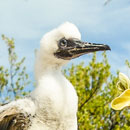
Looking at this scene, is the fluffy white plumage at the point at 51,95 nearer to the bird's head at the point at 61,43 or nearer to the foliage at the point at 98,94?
the bird's head at the point at 61,43

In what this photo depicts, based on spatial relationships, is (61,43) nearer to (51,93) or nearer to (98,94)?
(51,93)

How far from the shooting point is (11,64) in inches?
425

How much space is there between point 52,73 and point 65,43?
33 cm

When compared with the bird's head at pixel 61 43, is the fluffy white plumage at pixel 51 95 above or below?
below

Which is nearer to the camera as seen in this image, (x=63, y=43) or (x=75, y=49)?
(x=75, y=49)

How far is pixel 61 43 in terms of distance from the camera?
345 cm

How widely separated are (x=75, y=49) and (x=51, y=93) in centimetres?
48

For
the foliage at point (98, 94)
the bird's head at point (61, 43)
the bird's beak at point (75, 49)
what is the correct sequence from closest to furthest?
the bird's beak at point (75, 49) < the bird's head at point (61, 43) < the foliage at point (98, 94)

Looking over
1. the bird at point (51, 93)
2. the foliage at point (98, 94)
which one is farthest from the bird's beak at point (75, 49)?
the foliage at point (98, 94)

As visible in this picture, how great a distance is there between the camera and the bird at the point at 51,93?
3.16 meters

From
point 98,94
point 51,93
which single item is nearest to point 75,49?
point 51,93

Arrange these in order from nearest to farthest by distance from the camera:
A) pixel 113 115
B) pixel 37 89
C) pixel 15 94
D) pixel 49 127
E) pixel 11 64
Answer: pixel 49 127 < pixel 37 89 < pixel 113 115 < pixel 15 94 < pixel 11 64

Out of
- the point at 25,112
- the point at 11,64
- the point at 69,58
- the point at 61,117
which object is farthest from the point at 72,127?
the point at 11,64

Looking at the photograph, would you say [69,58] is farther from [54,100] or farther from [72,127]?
[72,127]
